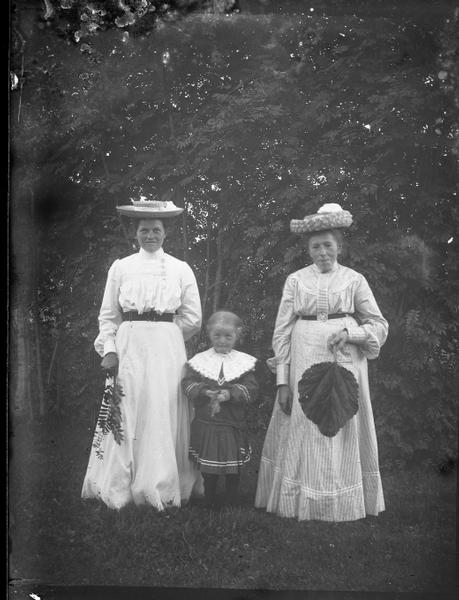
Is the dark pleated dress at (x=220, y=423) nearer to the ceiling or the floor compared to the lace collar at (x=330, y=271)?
nearer to the floor

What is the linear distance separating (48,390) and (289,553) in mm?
1586

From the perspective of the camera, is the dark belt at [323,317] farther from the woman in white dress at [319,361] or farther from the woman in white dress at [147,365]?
the woman in white dress at [147,365]

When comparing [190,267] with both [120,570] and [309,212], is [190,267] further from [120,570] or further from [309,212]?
[120,570]

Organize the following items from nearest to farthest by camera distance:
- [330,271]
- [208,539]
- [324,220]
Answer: [208,539] → [324,220] → [330,271]

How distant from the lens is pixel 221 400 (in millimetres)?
3611

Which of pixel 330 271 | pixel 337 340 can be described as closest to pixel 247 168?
pixel 330 271

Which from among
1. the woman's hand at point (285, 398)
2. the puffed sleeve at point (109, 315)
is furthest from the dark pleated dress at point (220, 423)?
the puffed sleeve at point (109, 315)

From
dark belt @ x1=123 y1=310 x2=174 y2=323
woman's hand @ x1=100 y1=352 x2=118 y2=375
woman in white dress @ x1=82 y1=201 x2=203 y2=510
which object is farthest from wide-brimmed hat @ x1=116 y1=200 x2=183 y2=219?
woman's hand @ x1=100 y1=352 x2=118 y2=375

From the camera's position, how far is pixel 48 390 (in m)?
3.57

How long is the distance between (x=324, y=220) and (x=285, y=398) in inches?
41.3

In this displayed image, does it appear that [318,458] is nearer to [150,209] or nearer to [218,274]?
[218,274]

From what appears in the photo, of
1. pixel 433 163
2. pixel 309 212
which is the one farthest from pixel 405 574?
pixel 433 163

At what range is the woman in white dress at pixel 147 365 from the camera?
3.62 meters

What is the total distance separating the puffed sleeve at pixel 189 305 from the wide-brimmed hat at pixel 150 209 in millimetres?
309
